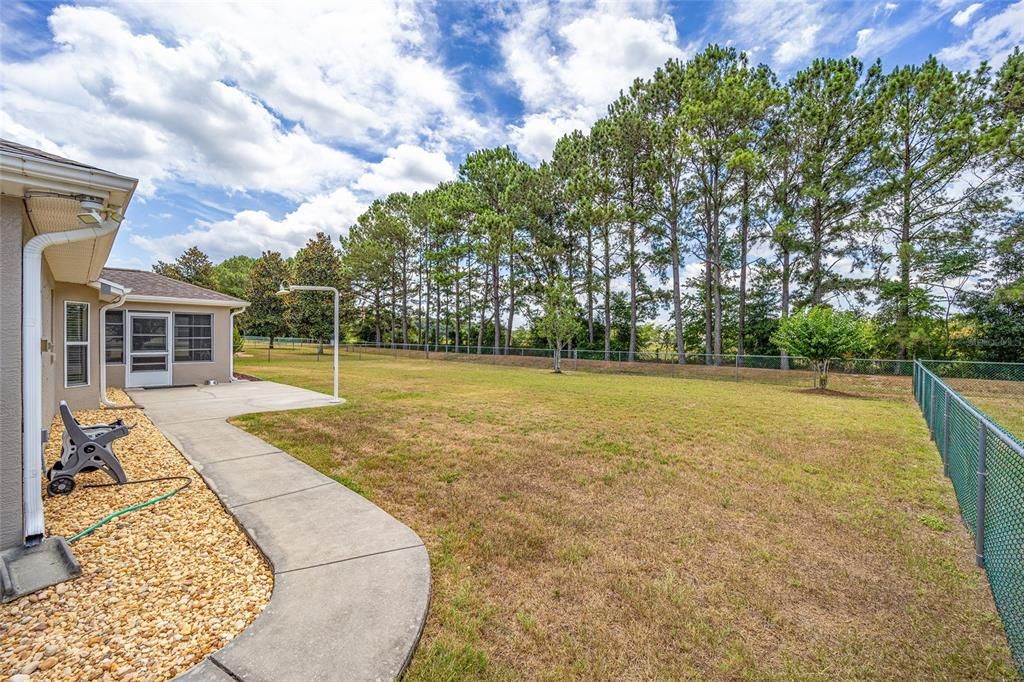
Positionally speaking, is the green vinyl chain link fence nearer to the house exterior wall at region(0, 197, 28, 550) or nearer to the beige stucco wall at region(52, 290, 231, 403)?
the house exterior wall at region(0, 197, 28, 550)

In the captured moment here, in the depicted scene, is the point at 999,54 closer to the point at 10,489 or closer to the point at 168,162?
the point at 10,489

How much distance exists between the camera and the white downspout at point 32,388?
2.78m

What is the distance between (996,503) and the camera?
9.67 feet

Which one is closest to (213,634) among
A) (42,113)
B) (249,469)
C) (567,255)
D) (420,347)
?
(249,469)

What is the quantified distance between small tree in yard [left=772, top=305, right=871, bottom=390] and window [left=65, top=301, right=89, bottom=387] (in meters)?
19.4

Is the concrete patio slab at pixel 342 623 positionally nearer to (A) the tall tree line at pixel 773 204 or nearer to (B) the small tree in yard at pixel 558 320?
(B) the small tree in yard at pixel 558 320

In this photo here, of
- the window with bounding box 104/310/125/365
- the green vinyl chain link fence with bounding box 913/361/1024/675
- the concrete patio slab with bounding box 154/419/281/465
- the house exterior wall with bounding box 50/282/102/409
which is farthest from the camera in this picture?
the window with bounding box 104/310/125/365

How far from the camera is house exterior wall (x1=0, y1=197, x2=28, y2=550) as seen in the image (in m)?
2.66

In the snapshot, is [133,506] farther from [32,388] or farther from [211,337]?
[211,337]

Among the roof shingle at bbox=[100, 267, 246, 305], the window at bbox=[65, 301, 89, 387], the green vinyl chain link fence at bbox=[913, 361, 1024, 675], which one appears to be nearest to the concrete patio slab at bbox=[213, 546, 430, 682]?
the green vinyl chain link fence at bbox=[913, 361, 1024, 675]

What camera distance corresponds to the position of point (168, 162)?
37.1 feet

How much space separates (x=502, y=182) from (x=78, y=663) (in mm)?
29816

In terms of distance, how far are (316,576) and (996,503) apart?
15.9ft

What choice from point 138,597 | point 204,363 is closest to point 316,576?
point 138,597
